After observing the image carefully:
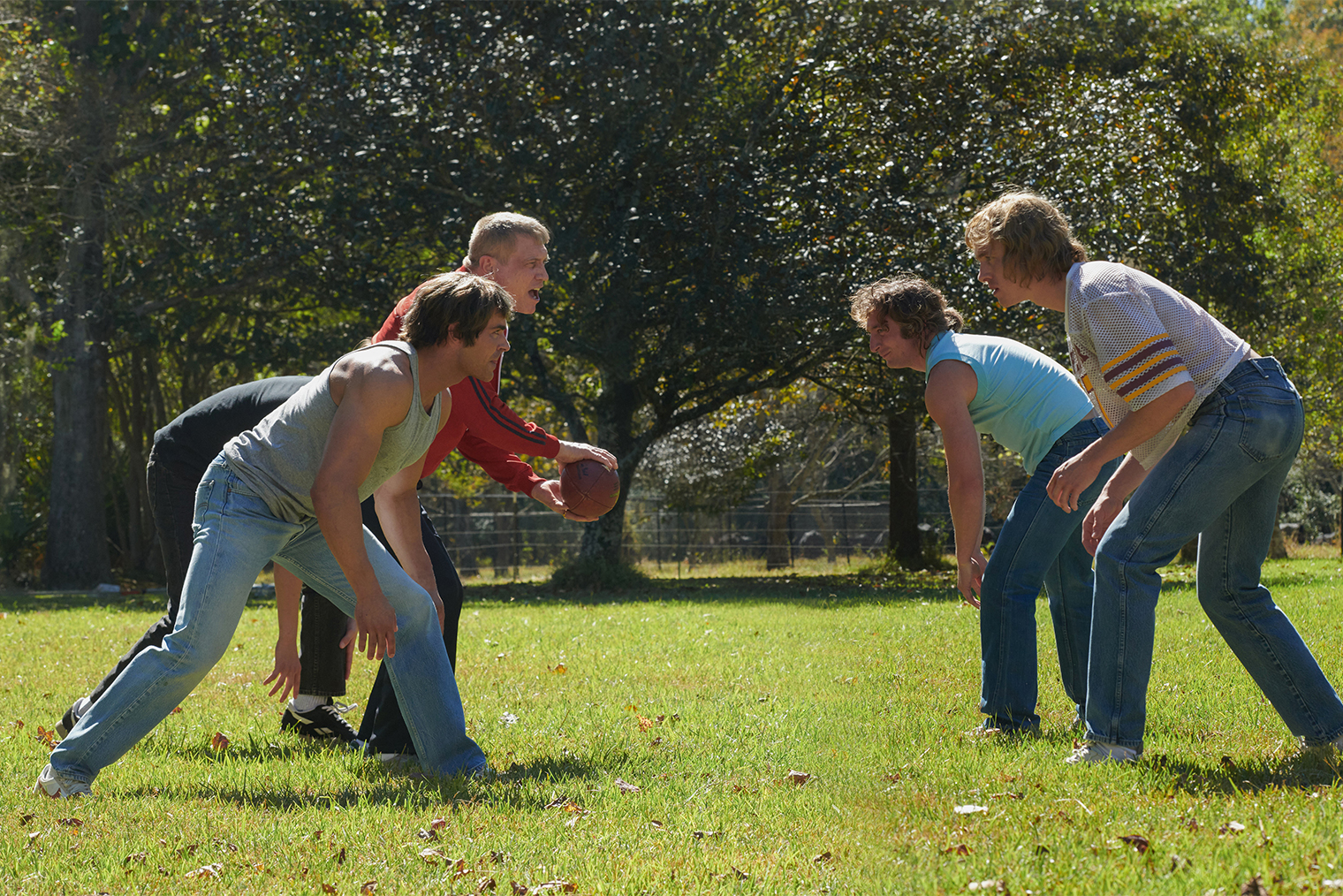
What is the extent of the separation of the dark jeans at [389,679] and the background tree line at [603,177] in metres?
12.4

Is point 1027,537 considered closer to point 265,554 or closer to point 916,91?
point 265,554

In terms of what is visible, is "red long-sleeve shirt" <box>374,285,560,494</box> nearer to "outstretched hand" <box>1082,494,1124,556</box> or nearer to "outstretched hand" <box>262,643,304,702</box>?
"outstretched hand" <box>262,643,304,702</box>

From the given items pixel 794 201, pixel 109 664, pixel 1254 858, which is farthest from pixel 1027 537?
pixel 794 201

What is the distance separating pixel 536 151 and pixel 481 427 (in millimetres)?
13590

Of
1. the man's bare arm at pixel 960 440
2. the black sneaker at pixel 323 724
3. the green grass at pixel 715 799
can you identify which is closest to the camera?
the green grass at pixel 715 799

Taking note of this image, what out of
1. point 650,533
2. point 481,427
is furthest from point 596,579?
point 481,427

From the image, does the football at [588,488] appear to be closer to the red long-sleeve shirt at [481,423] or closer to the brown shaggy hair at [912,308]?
the red long-sleeve shirt at [481,423]

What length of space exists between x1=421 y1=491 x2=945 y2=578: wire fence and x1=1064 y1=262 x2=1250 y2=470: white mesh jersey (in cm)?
2103

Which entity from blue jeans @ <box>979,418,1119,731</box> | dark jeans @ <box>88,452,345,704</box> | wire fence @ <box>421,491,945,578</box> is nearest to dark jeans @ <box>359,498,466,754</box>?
dark jeans @ <box>88,452,345,704</box>

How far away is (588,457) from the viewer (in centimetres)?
554

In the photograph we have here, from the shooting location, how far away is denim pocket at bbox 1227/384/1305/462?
3.96 meters

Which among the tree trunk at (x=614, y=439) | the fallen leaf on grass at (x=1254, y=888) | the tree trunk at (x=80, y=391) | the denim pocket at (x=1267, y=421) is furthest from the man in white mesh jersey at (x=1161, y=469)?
the tree trunk at (x=80, y=391)

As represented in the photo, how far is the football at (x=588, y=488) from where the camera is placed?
5.63 metres

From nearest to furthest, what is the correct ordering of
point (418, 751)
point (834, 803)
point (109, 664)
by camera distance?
point (834, 803), point (418, 751), point (109, 664)
